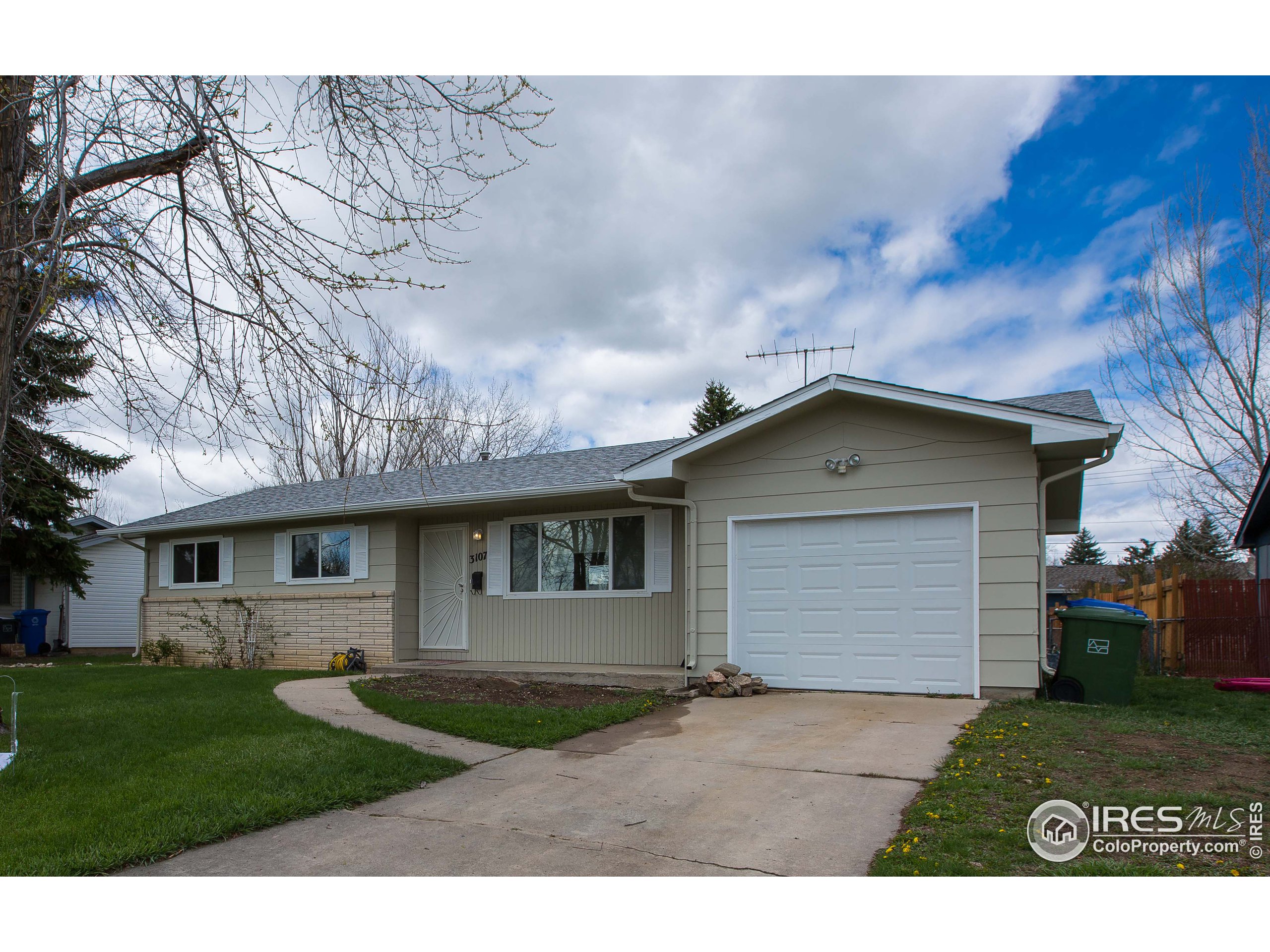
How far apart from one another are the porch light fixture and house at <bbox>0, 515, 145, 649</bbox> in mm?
20670

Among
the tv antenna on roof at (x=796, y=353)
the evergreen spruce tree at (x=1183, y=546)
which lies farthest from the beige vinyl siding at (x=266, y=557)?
the evergreen spruce tree at (x=1183, y=546)

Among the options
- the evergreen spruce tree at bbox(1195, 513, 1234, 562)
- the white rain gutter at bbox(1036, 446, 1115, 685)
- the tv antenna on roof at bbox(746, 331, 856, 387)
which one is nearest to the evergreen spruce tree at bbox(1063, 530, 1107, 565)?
the evergreen spruce tree at bbox(1195, 513, 1234, 562)

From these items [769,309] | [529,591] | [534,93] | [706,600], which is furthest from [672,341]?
[534,93]

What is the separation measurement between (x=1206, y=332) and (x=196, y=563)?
24.3 m

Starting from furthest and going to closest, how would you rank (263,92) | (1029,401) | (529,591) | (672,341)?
(672,341), (529,591), (1029,401), (263,92)

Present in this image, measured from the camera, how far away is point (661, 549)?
11.1 meters

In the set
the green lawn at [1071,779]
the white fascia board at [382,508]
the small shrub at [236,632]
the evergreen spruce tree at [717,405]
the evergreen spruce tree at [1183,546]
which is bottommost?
the small shrub at [236,632]

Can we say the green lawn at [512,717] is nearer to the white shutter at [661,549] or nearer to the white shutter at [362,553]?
the white shutter at [661,549]

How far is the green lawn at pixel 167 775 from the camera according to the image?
4.09 m

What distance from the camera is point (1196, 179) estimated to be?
1877cm

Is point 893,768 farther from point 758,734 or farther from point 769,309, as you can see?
point 769,309

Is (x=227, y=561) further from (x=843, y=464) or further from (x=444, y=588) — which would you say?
(x=843, y=464)

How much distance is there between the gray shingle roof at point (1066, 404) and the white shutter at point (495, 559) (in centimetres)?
775

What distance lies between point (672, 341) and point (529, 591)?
6.81 meters
